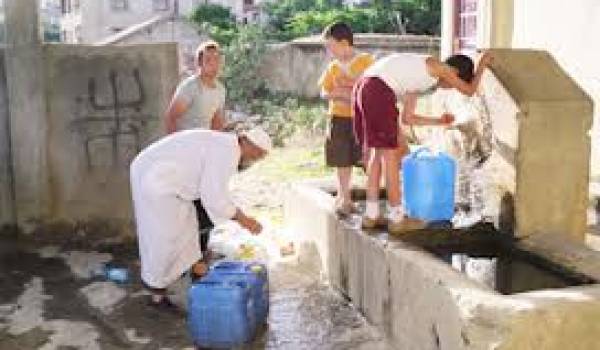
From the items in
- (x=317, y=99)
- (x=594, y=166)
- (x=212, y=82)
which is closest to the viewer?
(x=212, y=82)

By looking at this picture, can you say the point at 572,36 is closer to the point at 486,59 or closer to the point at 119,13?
the point at 486,59

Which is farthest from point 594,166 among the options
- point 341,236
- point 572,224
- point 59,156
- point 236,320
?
point 59,156

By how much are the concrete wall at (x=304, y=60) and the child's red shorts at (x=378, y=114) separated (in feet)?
51.1

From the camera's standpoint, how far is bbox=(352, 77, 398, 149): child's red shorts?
482cm

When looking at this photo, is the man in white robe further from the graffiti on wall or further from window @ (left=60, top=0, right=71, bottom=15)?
window @ (left=60, top=0, right=71, bottom=15)

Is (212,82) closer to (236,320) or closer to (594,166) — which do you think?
(236,320)

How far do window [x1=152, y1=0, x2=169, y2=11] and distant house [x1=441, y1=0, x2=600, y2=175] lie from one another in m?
28.1

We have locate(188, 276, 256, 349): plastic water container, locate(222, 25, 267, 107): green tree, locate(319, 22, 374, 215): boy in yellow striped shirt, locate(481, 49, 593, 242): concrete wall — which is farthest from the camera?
locate(222, 25, 267, 107): green tree

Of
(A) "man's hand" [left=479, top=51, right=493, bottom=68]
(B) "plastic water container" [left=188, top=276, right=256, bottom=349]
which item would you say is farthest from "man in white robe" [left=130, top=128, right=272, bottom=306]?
(A) "man's hand" [left=479, top=51, right=493, bottom=68]

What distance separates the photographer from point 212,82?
20.4ft

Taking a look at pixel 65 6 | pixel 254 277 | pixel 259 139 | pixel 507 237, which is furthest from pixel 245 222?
pixel 65 6

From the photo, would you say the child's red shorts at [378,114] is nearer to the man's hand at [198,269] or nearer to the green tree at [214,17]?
the man's hand at [198,269]

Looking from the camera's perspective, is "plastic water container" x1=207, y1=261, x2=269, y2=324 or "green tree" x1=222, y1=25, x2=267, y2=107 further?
"green tree" x1=222, y1=25, x2=267, y2=107

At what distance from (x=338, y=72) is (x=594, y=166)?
11.8 feet
